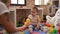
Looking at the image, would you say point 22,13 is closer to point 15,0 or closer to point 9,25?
point 15,0

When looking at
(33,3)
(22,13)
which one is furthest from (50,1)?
(22,13)

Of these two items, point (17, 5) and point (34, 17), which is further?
point (17, 5)

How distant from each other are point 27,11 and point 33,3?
0.29 metres

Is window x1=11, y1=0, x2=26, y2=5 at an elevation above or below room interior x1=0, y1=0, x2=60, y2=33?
above

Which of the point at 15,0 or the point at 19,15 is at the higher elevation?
the point at 15,0

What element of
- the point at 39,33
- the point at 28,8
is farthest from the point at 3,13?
the point at 28,8

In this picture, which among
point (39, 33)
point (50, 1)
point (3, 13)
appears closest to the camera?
point (3, 13)

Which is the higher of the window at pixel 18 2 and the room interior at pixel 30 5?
the window at pixel 18 2

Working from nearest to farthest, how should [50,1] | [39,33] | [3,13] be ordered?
1. [3,13]
2. [39,33]
3. [50,1]

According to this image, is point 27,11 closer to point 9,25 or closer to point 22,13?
point 22,13

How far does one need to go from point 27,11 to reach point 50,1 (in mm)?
675

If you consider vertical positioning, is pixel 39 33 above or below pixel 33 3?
below

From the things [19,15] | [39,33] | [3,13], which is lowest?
[39,33]

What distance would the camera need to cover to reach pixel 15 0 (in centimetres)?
382
